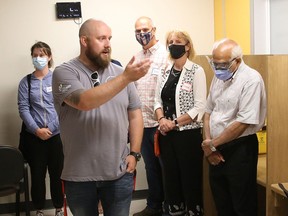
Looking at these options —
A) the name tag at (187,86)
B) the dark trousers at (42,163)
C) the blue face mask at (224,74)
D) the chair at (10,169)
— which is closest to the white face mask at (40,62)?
the dark trousers at (42,163)

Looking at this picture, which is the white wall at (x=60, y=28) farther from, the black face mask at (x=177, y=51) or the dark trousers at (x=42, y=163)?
the black face mask at (x=177, y=51)

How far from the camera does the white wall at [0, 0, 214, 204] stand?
3.91 m

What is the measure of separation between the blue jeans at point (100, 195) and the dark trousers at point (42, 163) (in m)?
1.72

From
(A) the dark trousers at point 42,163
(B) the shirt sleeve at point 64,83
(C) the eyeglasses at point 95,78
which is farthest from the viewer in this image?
(A) the dark trousers at point 42,163

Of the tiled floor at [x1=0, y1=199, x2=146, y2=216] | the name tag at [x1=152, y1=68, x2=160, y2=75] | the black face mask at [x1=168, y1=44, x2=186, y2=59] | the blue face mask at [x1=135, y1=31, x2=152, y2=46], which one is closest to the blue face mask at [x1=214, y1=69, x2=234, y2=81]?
the black face mask at [x1=168, y1=44, x2=186, y2=59]

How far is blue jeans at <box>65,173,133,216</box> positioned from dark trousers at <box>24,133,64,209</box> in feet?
5.65

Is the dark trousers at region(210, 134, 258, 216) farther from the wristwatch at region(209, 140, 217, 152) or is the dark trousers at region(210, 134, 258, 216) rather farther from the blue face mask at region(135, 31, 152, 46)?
the blue face mask at region(135, 31, 152, 46)

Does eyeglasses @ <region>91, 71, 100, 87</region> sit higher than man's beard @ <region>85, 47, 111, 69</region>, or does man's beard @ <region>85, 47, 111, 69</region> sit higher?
man's beard @ <region>85, 47, 111, 69</region>

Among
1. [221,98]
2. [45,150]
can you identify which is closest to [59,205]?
[45,150]

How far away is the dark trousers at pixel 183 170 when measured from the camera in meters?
3.00

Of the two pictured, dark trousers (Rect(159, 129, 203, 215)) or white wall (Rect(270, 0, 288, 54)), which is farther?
white wall (Rect(270, 0, 288, 54))

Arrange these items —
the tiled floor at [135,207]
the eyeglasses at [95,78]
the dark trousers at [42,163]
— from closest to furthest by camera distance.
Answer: the eyeglasses at [95,78], the dark trousers at [42,163], the tiled floor at [135,207]

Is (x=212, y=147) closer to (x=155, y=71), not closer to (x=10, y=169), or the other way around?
(x=155, y=71)

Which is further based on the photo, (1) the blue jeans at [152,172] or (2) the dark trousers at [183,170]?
(1) the blue jeans at [152,172]
